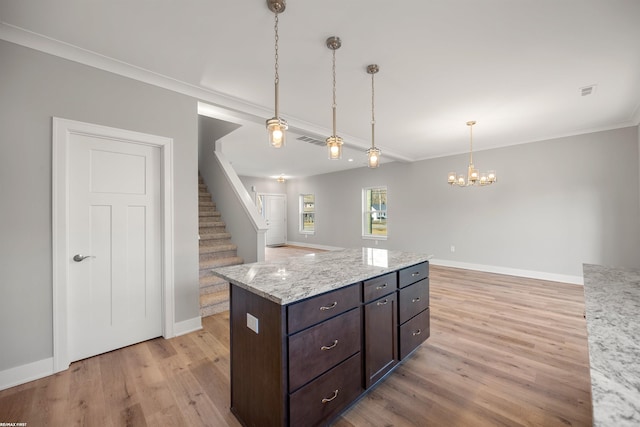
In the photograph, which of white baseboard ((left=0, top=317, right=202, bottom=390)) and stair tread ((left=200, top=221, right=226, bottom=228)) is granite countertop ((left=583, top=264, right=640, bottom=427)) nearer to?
white baseboard ((left=0, top=317, right=202, bottom=390))

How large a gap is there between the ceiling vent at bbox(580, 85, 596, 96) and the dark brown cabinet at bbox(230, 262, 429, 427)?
3.17m

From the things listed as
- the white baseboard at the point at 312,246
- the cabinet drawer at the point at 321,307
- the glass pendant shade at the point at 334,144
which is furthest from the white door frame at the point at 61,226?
the white baseboard at the point at 312,246

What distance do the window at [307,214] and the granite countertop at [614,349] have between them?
321 inches

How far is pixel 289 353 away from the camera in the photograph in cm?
133

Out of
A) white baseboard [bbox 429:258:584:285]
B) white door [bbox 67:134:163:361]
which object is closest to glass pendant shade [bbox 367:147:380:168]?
white door [bbox 67:134:163:361]

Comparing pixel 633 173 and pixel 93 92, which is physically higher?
pixel 93 92

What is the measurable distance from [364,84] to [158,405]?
130 inches

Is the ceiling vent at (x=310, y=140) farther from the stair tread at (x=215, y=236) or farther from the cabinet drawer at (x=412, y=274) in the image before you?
the cabinet drawer at (x=412, y=274)

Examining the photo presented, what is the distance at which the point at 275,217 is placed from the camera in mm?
9992

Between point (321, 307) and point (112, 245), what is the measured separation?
2.20 metres

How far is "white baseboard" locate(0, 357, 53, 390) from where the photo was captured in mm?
1940

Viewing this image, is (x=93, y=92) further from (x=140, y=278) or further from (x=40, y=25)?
(x=140, y=278)

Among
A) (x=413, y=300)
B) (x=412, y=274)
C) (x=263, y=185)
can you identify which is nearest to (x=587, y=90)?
(x=412, y=274)

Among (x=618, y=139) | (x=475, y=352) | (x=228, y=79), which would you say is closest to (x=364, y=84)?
(x=228, y=79)
